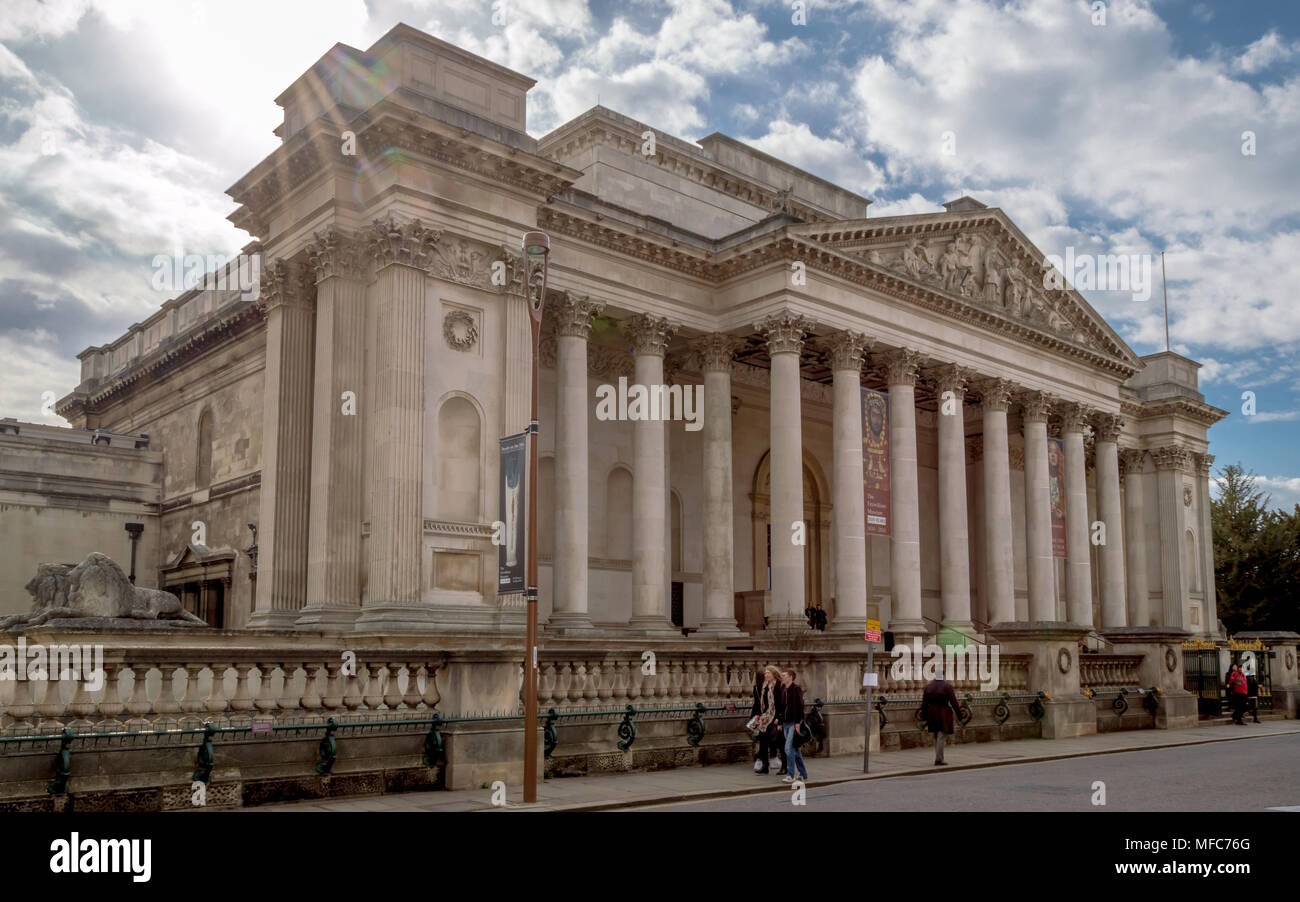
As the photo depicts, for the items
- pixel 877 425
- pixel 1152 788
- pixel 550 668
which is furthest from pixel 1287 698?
pixel 550 668

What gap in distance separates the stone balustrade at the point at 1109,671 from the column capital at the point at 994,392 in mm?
11975

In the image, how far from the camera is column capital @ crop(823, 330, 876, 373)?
119ft

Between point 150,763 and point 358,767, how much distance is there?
2929 mm

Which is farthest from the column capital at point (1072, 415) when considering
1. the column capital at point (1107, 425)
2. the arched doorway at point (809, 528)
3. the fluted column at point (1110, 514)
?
the arched doorway at point (809, 528)

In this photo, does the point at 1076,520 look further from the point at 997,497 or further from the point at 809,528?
the point at 809,528

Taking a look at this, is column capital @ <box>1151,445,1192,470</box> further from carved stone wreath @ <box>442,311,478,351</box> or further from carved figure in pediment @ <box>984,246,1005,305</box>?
carved stone wreath @ <box>442,311,478,351</box>

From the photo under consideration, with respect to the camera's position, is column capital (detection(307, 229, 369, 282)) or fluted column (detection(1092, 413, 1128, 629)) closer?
column capital (detection(307, 229, 369, 282))

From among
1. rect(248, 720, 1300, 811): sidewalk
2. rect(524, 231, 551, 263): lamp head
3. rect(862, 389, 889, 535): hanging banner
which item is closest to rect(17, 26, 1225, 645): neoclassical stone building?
Result: rect(862, 389, 889, 535): hanging banner

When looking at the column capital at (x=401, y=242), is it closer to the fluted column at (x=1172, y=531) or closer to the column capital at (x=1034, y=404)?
the column capital at (x=1034, y=404)

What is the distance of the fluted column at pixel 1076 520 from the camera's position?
45188mm

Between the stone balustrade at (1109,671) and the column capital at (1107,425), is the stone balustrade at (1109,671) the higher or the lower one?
the lower one

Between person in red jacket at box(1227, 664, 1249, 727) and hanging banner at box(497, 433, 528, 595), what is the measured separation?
2493cm

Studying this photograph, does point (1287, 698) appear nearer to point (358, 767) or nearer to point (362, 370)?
point (362, 370)

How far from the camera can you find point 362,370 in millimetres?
28500
